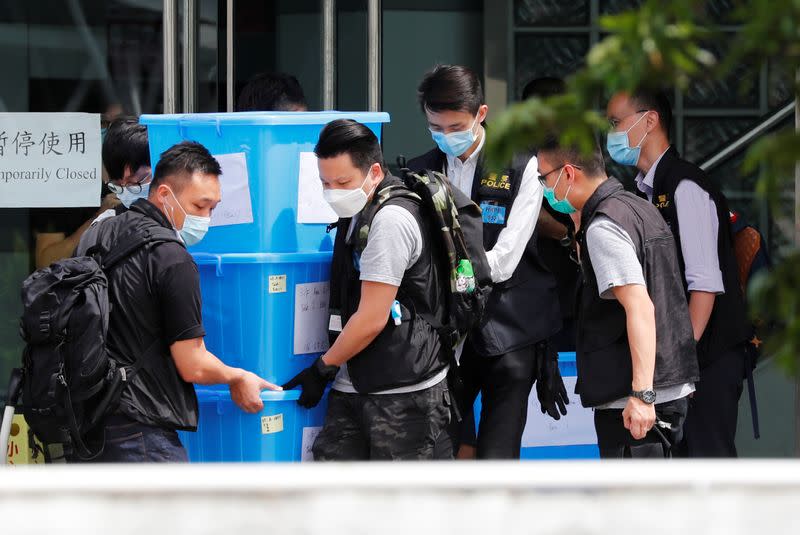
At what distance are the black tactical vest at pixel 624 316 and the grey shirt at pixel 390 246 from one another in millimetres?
526

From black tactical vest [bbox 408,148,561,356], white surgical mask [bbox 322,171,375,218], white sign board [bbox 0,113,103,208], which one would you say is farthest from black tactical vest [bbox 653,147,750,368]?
white sign board [bbox 0,113,103,208]

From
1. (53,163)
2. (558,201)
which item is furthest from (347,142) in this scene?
(53,163)

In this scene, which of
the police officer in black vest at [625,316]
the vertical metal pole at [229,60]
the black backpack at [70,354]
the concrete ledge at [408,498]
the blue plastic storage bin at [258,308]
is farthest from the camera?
the vertical metal pole at [229,60]

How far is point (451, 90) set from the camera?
161 inches

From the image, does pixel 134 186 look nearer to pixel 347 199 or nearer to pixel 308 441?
pixel 347 199

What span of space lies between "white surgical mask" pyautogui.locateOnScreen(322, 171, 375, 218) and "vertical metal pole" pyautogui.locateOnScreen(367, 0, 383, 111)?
238 centimetres

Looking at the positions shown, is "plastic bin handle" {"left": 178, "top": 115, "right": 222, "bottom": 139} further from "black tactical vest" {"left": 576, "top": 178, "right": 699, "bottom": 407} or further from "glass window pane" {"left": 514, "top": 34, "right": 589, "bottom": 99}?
"glass window pane" {"left": 514, "top": 34, "right": 589, "bottom": 99}

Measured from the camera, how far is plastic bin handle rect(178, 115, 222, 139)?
12.7 feet

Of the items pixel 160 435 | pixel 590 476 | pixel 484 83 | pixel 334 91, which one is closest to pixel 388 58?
pixel 484 83

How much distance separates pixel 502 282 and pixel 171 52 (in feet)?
8.19

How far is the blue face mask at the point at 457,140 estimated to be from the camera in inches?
161

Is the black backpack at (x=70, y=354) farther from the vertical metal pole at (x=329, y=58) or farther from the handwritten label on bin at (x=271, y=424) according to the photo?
the vertical metal pole at (x=329, y=58)

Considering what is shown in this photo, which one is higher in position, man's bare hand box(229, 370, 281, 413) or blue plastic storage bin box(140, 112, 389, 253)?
blue plastic storage bin box(140, 112, 389, 253)

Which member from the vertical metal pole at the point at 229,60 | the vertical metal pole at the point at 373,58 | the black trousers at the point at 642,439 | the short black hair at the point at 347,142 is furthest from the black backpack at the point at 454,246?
the vertical metal pole at the point at 229,60
